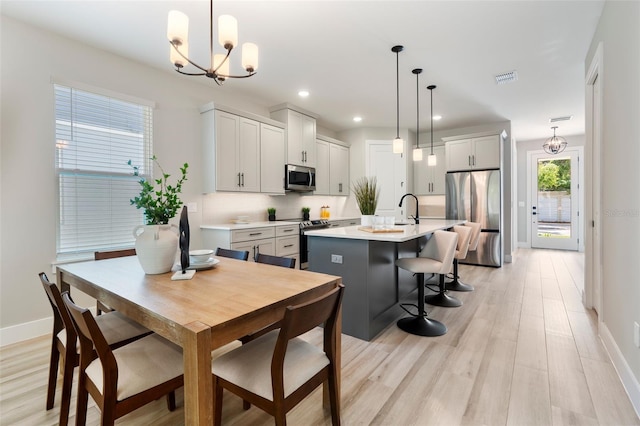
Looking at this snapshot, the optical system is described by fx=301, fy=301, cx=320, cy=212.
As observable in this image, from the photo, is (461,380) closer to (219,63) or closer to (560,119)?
(219,63)

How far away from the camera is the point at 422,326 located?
270 centimetres

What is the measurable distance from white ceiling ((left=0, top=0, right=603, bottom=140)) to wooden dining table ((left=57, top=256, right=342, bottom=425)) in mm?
2113

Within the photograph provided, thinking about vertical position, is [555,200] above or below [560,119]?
below

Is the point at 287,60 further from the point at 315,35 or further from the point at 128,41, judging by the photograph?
the point at 128,41

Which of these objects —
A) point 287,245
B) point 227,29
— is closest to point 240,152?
point 287,245

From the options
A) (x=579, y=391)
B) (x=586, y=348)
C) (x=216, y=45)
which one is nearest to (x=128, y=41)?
(x=216, y=45)

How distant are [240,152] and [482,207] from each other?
4259mm

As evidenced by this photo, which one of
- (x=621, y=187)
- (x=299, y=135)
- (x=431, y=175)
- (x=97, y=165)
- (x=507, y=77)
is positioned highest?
(x=507, y=77)

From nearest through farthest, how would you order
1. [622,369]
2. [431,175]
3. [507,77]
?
1. [622,369]
2. [507,77]
3. [431,175]

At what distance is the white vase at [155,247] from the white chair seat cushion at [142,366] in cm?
38

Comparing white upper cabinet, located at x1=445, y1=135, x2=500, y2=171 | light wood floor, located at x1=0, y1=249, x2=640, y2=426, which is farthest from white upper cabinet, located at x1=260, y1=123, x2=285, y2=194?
white upper cabinet, located at x1=445, y1=135, x2=500, y2=171

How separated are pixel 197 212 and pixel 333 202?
3113mm

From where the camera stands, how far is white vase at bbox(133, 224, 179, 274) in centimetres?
158

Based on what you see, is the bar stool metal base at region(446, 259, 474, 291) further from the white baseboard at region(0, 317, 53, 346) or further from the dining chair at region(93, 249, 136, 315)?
the white baseboard at region(0, 317, 53, 346)
